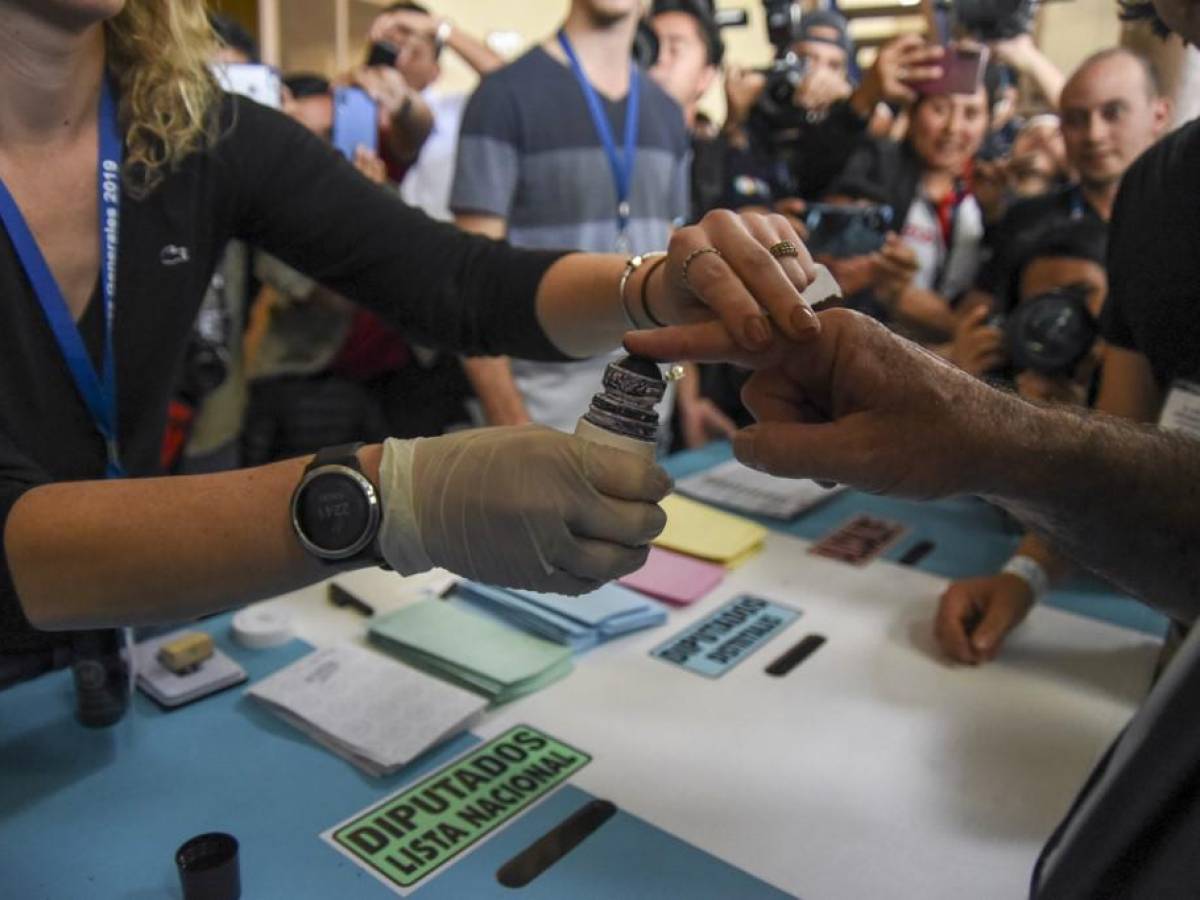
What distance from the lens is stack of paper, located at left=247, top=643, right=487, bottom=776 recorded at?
34.3 inches

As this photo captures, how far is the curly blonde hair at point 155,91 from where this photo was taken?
3.23 ft

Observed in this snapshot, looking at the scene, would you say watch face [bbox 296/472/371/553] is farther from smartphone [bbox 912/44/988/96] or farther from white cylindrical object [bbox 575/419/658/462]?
smartphone [bbox 912/44/988/96]

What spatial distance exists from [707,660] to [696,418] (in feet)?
4.31

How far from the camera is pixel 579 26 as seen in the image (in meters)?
1.95

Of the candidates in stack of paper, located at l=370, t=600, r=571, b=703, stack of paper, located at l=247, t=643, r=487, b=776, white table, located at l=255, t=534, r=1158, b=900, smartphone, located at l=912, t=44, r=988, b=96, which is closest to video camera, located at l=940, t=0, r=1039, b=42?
smartphone, located at l=912, t=44, r=988, b=96

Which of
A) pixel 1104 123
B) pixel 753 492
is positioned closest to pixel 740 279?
pixel 753 492

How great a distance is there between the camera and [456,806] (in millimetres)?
812

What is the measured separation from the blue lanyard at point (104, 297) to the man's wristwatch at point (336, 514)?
40 centimetres

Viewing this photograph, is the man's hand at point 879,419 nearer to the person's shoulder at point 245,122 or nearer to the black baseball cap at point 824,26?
the person's shoulder at point 245,122

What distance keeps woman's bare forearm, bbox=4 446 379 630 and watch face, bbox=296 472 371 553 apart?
0.02 meters

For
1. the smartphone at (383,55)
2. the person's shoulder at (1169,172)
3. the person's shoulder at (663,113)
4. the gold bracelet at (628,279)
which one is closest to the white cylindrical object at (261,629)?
the gold bracelet at (628,279)

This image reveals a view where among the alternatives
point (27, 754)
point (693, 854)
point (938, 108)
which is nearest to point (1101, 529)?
point (693, 854)

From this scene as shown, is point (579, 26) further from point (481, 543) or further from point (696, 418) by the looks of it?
point (481, 543)

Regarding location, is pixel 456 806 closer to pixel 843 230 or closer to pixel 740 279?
pixel 740 279
